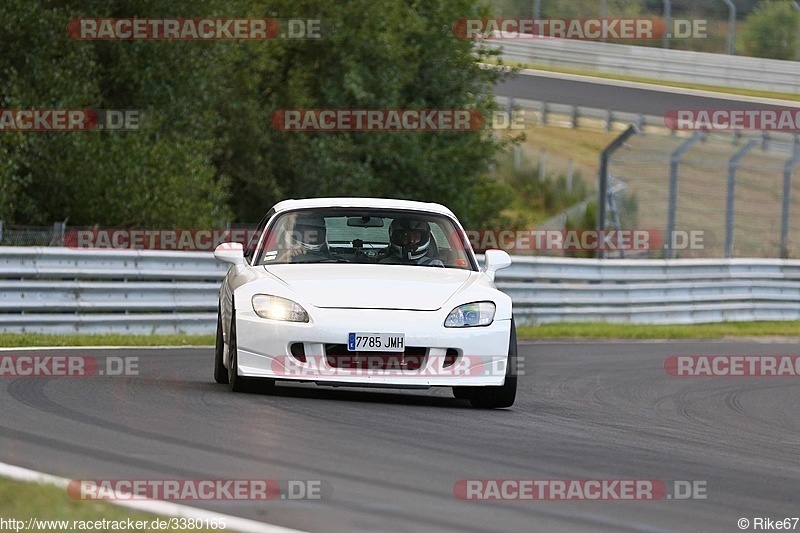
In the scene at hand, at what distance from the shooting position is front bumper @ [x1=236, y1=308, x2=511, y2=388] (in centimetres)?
906

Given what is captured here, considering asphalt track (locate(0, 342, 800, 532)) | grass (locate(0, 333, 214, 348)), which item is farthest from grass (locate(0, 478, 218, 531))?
grass (locate(0, 333, 214, 348))

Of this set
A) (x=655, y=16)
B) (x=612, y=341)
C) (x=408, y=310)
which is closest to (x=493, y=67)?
(x=655, y=16)

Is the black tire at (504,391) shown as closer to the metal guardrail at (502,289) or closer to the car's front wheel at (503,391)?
the car's front wheel at (503,391)

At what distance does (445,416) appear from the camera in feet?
29.2

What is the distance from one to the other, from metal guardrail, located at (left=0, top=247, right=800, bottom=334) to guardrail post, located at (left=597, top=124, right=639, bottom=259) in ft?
6.05

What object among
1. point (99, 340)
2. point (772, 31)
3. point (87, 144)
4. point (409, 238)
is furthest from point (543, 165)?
point (409, 238)

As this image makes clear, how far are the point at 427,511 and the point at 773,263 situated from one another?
1957 centimetres

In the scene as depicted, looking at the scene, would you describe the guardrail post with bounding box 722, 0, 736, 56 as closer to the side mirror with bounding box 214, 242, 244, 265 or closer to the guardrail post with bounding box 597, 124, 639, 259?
the guardrail post with bounding box 597, 124, 639, 259

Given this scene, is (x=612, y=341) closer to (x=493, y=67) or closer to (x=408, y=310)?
(x=408, y=310)

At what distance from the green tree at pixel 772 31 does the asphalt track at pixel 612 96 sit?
3.97ft

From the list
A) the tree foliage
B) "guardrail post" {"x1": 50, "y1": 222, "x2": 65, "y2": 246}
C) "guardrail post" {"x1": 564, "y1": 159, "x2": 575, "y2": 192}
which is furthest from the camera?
"guardrail post" {"x1": 564, "y1": 159, "x2": 575, "y2": 192}

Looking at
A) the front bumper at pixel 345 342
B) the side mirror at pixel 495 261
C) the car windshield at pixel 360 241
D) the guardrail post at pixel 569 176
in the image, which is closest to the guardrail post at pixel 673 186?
the side mirror at pixel 495 261

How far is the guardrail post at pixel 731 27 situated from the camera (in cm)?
2881

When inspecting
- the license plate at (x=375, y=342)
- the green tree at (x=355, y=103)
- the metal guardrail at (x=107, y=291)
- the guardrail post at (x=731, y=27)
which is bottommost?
the metal guardrail at (x=107, y=291)
